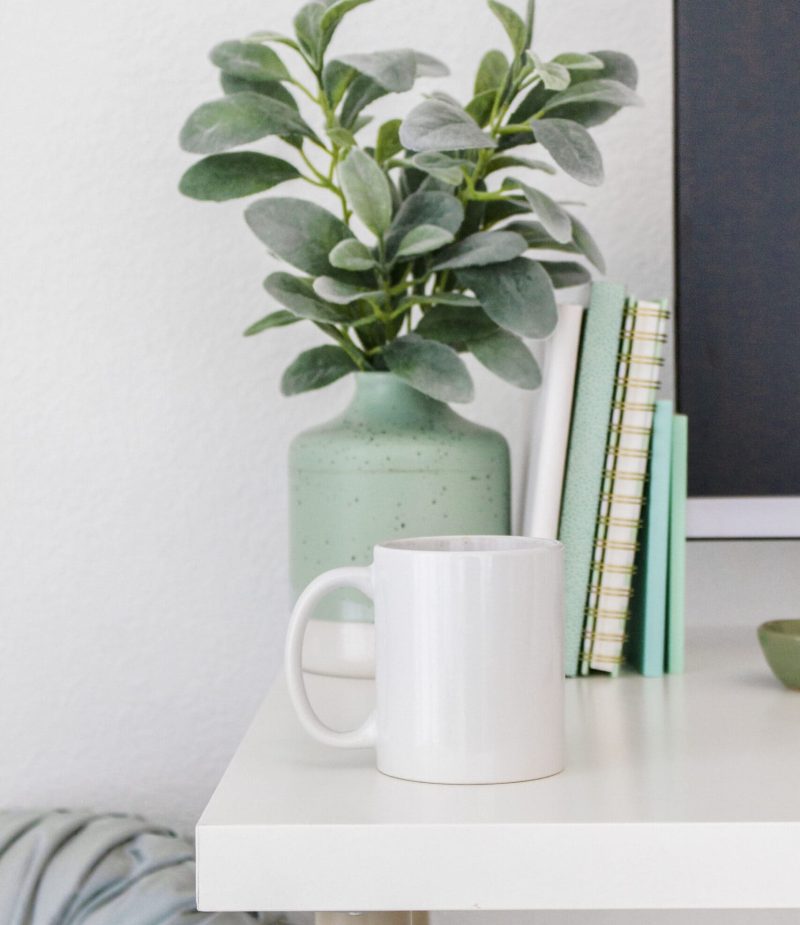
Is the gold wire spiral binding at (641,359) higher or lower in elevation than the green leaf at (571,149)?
lower

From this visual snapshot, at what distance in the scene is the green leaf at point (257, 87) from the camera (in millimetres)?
762

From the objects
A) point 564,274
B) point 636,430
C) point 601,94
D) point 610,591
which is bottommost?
point 610,591

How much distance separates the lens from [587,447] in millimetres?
690

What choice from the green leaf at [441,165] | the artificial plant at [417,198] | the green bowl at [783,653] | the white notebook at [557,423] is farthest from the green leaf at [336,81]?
the green bowl at [783,653]

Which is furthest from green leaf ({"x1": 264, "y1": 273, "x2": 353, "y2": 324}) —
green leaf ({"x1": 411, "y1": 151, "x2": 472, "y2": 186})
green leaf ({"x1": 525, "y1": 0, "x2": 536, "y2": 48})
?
green leaf ({"x1": 525, "y1": 0, "x2": 536, "y2": 48})

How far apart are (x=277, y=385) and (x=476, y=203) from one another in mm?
284

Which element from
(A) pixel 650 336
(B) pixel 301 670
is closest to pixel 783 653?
(A) pixel 650 336

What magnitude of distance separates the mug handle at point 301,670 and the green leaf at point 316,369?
26 centimetres

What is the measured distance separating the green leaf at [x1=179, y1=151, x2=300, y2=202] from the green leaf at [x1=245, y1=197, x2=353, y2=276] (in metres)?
0.06

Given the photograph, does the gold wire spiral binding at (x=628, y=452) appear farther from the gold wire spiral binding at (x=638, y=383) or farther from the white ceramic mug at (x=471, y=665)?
the white ceramic mug at (x=471, y=665)

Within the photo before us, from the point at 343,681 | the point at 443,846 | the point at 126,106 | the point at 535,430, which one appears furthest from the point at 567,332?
the point at 126,106

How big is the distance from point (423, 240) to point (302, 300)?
0.09 meters

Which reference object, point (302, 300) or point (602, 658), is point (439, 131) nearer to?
point (302, 300)

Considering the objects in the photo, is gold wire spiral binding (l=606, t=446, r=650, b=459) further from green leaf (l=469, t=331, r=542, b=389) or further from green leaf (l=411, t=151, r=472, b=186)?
green leaf (l=411, t=151, r=472, b=186)
